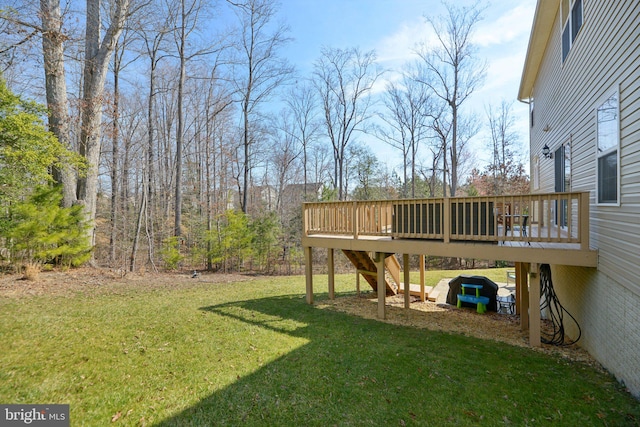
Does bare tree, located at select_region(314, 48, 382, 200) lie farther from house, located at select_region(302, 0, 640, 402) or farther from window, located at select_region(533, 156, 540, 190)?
house, located at select_region(302, 0, 640, 402)

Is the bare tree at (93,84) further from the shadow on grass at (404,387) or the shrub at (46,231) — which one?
the shadow on grass at (404,387)

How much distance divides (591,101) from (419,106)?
57.7 ft

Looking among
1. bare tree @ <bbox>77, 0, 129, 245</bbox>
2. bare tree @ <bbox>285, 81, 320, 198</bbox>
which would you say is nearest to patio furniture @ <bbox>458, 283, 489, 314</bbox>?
bare tree @ <bbox>77, 0, 129, 245</bbox>

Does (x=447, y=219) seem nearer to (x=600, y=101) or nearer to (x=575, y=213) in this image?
(x=575, y=213)

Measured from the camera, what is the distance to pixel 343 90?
20547 millimetres

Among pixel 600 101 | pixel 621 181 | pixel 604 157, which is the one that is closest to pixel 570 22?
pixel 600 101

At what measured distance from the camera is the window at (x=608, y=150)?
386 centimetres

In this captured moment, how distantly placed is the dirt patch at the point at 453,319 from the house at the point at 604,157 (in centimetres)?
49

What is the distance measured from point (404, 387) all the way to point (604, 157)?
428 centimetres

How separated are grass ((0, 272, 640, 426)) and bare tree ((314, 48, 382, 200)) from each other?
50.9 feet

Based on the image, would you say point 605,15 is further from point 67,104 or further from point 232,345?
point 67,104

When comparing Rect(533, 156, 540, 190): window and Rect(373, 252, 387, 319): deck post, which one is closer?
Rect(373, 252, 387, 319): deck post

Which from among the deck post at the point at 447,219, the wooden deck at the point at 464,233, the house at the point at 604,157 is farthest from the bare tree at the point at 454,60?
the deck post at the point at 447,219

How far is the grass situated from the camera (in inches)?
121
